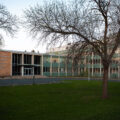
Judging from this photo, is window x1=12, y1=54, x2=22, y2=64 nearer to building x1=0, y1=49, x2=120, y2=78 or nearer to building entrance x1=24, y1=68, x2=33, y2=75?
building x1=0, y1=49, x2=120, y2=78

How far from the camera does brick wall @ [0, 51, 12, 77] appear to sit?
4947 centimetres

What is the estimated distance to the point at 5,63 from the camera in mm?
50188

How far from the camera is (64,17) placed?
14273 millimetres

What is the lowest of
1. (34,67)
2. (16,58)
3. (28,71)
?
(28,71)

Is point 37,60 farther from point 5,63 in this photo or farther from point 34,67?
point 5,63

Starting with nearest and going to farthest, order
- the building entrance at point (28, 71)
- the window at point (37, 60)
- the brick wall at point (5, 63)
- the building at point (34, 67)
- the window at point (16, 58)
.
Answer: the brick wall at point (5, 63) → the building at point (34, 67) → the window at point (16, 58) → the building entrance at point (28, 71) → the window at point (37, 60)

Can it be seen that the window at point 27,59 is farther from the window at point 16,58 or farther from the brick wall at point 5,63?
the brick wall at point 5,63

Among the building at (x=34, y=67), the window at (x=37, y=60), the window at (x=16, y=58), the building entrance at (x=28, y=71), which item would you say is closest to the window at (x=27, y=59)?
the building at (x=34, y=67)

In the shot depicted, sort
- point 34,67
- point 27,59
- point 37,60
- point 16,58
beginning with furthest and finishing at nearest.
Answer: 1. point 37,60
2. point 34,67
3. point 27,59
4. point 16,58

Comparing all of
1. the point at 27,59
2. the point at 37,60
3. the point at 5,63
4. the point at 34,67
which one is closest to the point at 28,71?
the point at 34,67

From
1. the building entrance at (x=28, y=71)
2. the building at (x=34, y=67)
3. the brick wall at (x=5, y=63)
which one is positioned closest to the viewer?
the brick wall at (x=5, y=63)

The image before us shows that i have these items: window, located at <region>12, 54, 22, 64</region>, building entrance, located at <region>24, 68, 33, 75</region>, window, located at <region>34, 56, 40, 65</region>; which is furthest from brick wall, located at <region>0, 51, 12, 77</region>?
window, located at <region>34, 56, 40, 65</region>

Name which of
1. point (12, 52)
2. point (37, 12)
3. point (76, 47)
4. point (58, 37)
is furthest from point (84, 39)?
point (12, 52)

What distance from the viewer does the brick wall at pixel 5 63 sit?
49469 mm
